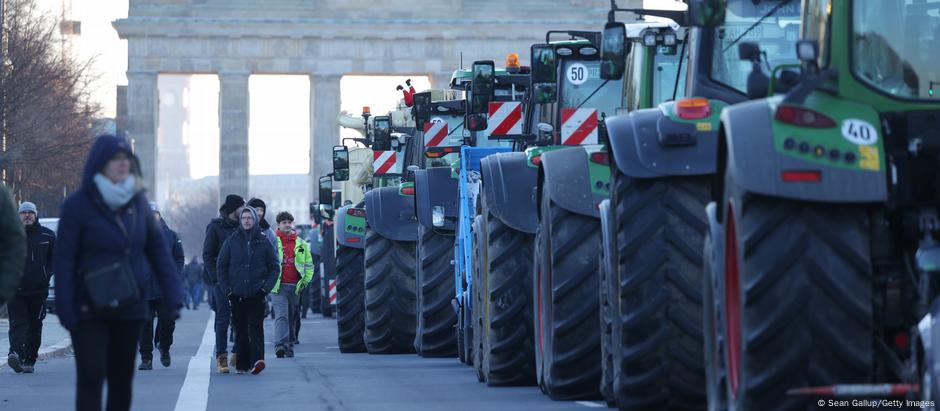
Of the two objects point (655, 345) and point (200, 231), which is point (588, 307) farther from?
point (200, 231)

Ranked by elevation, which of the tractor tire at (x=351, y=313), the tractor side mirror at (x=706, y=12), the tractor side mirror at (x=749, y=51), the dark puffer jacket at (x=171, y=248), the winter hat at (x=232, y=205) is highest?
the tractor side mirror at (x=706, y=12)

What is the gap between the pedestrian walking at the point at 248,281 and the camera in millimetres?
20766

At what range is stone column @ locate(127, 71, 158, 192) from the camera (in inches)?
4104

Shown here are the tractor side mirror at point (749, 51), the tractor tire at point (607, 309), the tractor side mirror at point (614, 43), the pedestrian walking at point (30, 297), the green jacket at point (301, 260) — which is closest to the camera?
the tractor side mirror at point (749, 51)

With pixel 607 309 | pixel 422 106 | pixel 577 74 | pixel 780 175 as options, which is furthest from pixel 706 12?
pixel 422 106

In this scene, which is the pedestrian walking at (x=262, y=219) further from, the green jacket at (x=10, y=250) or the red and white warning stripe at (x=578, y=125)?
the green jacket at (x=10, y=250)

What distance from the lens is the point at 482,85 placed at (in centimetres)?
2009

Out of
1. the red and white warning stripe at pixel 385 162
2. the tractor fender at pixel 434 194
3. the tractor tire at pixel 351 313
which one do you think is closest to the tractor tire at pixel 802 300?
the tractor fender at pixel 434 194

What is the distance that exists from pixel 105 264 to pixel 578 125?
275 inches

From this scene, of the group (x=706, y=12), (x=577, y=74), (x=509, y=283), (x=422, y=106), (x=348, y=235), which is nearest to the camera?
(x=706, y=12)

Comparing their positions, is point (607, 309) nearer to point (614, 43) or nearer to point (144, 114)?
point (614, 43)

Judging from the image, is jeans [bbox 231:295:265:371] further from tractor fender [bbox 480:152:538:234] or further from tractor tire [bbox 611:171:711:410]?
tractor tire [bbox 611:171:711:410]

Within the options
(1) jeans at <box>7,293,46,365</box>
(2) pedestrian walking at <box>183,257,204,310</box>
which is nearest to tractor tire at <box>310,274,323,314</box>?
(2) pedestrian walking at <box>183,257,204,310</box>

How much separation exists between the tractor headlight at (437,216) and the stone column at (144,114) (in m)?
83.6
